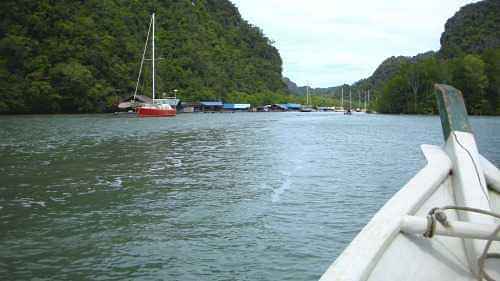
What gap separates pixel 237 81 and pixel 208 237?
155453 millimetres

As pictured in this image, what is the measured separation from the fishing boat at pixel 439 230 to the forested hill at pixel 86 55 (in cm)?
7147

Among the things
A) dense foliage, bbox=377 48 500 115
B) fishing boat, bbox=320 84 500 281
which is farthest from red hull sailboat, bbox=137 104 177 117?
fishing boat, bbox=320 84 500 281

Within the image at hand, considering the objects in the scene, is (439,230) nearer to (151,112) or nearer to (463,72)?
(151,112)

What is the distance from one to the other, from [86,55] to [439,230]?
8486 cm

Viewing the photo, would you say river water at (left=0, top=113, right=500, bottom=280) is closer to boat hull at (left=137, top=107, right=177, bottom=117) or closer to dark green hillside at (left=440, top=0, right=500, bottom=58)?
boat hull at (left=137, top=107, right=177, bottom=117)

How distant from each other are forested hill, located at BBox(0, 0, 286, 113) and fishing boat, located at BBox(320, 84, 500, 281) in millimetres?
71468

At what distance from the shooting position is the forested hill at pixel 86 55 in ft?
242

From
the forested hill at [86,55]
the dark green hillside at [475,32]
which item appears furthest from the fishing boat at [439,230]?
the dark green hillside at [475,32]

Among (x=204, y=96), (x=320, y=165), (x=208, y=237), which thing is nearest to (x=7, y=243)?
(x=208, y=237)

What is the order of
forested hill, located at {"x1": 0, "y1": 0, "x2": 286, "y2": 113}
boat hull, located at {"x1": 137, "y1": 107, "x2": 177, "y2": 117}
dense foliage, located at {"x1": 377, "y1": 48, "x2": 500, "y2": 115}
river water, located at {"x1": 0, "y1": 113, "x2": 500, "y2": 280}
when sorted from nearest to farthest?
river water, located at {"x1": 0, "y1": 113, "x2": 500, "y2": 280}
boat hull, located at {"x1": 137, "y1": 107, "x2": 177, "y2": 117}
forested hill, located at {"x1": 0, "y1": 0, "x2": 286, "y2": 113}
dense foliage, located at {"x1": 377, "y1": 48, "x2": 500, "y2": 115}

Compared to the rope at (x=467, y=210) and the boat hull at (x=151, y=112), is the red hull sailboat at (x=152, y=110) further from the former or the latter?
the rope at (x=467, y=210)

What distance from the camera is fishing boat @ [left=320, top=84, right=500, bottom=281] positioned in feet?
9.92

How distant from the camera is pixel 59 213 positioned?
9.87 m

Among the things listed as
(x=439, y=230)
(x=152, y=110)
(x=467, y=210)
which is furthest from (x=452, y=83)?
(x=439, y=230)
